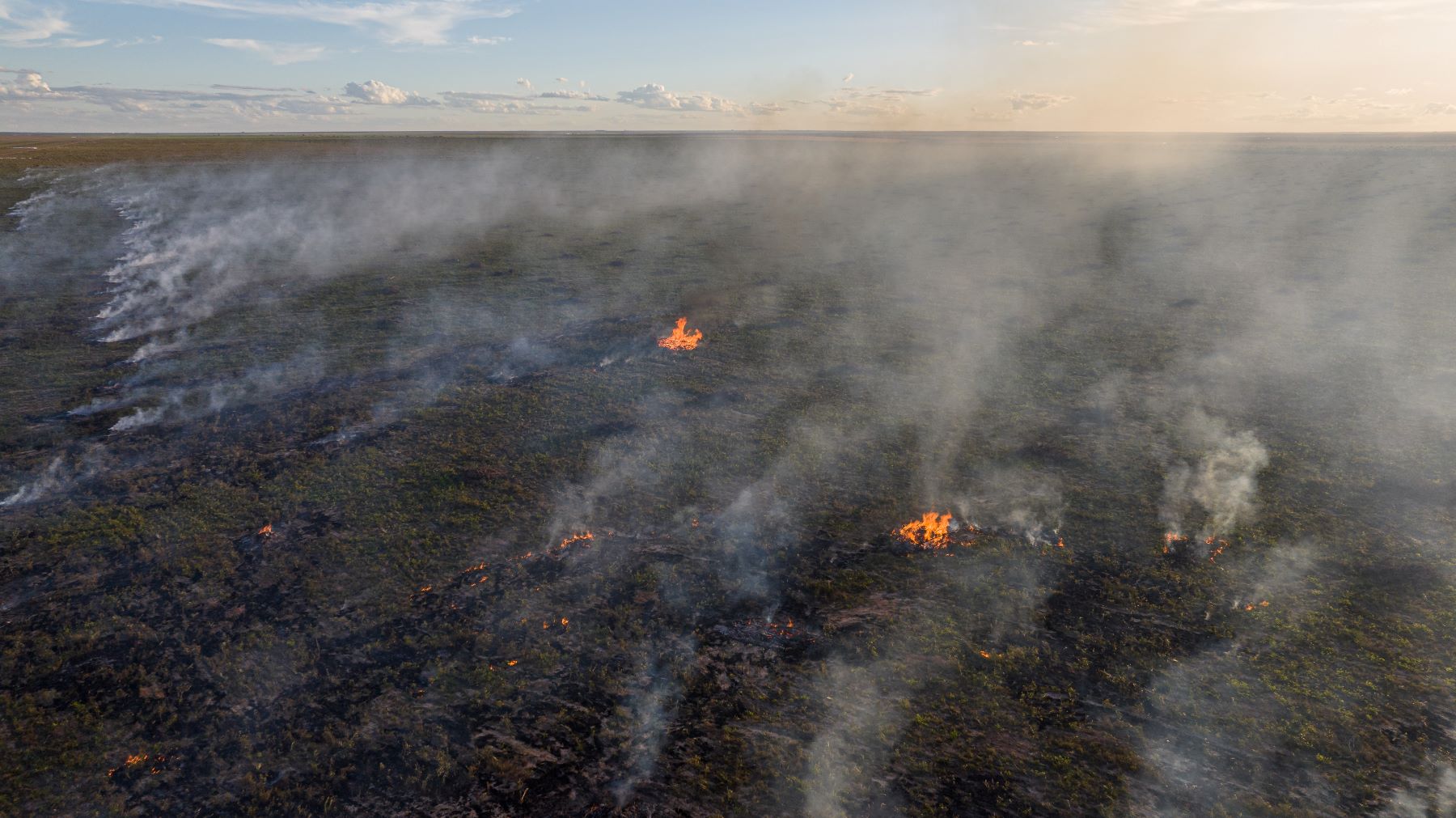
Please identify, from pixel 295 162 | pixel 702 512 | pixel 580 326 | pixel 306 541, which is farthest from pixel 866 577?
pixel 295 162

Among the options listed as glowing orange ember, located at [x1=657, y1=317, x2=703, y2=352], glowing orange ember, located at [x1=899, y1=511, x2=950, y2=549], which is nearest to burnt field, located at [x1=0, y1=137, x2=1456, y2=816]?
glowing orange ember, located at [x1=899, y1=511, x2=950, y2=549]

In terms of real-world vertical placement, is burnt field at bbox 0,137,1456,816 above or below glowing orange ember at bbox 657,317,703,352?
below

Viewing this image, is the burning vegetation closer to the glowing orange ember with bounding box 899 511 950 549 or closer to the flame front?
the glowing orange ember with bounding box 899 511 950 549

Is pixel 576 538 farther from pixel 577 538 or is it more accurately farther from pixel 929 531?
pixel 929 531

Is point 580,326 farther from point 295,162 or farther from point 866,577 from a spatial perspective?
point 295,162

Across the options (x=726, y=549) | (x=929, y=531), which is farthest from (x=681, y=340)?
(x=929, y=531)
